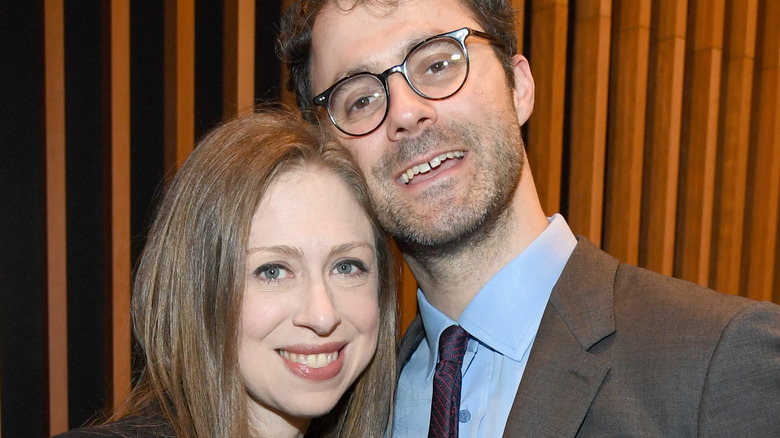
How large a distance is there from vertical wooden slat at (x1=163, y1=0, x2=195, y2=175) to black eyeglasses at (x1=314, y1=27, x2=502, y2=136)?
90 cm

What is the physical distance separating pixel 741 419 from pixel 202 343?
1048 millimetres

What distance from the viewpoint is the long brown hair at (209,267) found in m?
1.54

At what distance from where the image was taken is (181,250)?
1.61 metres

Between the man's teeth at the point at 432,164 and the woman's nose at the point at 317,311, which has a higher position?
the man's teeth at the point at 432,164

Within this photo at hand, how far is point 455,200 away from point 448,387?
0.41 m

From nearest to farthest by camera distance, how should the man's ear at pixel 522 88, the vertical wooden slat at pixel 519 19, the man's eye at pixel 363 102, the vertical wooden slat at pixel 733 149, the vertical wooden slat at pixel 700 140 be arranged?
the man's eye at pixel 363 102 → the man's ear at pixel 522 88 → the vertical wooden slat at pixel 519 19 → the vertical wooden slat at pixel 700 140 → the vertical wooden slat at pixel 733 149

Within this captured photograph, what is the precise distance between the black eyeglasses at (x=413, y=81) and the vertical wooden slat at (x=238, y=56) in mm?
863

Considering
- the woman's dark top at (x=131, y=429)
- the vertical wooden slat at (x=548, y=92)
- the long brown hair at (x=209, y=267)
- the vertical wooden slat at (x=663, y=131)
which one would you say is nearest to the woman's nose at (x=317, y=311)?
the long brown hair at (x=209, y=267)

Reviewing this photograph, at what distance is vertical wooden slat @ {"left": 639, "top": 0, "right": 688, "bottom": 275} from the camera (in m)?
3.22

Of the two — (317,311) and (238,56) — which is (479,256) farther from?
(238,56)
